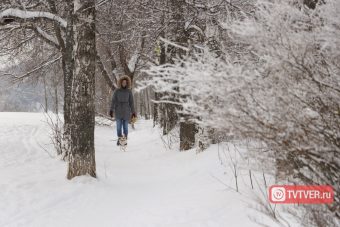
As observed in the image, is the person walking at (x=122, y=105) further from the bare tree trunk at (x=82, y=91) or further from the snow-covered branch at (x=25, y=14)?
the bare tree trunk at (x=82, y=91)

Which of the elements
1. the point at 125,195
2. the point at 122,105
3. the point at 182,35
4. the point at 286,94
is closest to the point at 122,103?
the point at 122,105

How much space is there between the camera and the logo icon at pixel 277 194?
2580mm

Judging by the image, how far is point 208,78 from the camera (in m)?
2.16

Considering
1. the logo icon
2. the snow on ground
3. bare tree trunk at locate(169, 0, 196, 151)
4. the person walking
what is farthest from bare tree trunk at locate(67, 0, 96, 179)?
the person walking

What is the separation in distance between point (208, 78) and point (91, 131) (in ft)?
14.3

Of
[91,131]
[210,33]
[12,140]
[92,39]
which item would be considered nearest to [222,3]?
[210,33]

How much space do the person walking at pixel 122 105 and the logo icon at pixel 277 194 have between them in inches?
316

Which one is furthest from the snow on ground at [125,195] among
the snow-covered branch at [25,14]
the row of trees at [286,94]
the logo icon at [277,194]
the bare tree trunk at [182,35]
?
the snow-covered branch at [25,14]

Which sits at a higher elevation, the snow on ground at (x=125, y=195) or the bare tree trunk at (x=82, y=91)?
the bare tree trunk at (x=82, y=91)

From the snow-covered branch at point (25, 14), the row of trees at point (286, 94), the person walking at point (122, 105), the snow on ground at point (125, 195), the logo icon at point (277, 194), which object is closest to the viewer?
the row of trees at point (286, 94)

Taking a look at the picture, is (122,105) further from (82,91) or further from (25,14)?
(82,91)

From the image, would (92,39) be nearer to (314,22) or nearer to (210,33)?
(210,33)

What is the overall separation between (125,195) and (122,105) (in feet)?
16.5

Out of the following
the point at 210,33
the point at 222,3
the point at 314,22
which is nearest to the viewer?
the point at 314,22
